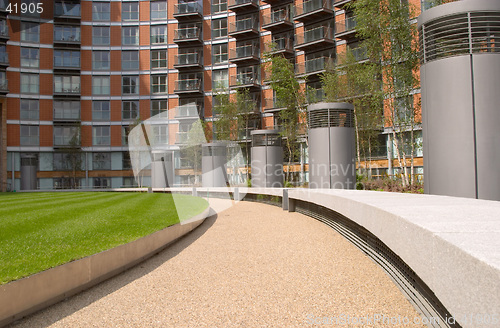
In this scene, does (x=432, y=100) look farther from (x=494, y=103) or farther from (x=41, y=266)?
(x=41, y=266)

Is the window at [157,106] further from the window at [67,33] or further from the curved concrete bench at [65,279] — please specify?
the curved concrete bench at [65,279]

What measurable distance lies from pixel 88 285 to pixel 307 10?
4222cm

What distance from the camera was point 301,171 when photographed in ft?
142

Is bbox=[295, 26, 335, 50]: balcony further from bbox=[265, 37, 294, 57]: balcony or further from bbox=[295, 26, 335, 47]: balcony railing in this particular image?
bbox=[265, 37, 294, 57]: balcony

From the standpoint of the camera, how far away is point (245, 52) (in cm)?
4938

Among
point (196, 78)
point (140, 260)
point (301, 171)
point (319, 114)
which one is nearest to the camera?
point (140, 260)

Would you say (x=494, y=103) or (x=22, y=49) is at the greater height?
(x=22, y=49)

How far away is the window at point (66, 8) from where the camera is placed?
52.6 metres

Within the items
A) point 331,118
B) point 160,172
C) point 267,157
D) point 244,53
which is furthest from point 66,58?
point 331,118

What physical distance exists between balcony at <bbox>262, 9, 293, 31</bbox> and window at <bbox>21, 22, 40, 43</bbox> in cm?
2704

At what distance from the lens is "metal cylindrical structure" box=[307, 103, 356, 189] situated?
16.8 meters

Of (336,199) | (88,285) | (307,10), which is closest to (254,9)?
(307,10)

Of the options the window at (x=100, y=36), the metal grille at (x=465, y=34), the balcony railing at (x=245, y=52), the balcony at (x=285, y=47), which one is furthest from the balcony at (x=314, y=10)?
the metal grille at (x=465, y=34)

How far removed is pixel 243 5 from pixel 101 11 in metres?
18.6
